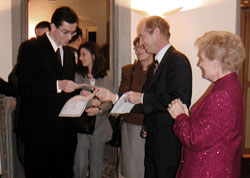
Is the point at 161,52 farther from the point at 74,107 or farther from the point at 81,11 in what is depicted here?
the point at 81,11

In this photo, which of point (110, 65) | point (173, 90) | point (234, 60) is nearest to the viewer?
point (234, 60)

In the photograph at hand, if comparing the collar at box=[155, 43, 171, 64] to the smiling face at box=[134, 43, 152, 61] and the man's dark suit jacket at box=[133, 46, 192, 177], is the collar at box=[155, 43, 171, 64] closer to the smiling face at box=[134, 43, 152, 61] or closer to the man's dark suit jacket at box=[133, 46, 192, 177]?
the man's dark suit jacket at box=[133, 46, 192, 177]

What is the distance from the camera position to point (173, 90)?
6.07 ft

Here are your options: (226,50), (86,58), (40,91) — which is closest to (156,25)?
(226,50)

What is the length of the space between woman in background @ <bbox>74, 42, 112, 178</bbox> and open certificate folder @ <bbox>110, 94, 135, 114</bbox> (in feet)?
2.43

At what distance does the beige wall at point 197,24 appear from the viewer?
2.90 m

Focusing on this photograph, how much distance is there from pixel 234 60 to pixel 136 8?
174 centimetres

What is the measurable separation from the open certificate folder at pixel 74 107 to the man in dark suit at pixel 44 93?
9 centimetres

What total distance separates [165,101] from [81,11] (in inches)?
77.1

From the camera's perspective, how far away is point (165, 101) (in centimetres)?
184

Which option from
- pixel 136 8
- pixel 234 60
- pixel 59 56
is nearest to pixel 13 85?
pixel 59 56

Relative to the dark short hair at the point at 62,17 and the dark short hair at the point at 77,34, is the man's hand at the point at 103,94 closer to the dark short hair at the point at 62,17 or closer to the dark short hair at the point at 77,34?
the dark short hair at the point at 62,17

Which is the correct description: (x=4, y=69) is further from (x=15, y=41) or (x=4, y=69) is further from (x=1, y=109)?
(x=1, y=109)

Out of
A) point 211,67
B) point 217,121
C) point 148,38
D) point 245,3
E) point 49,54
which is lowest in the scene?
point 217,121
